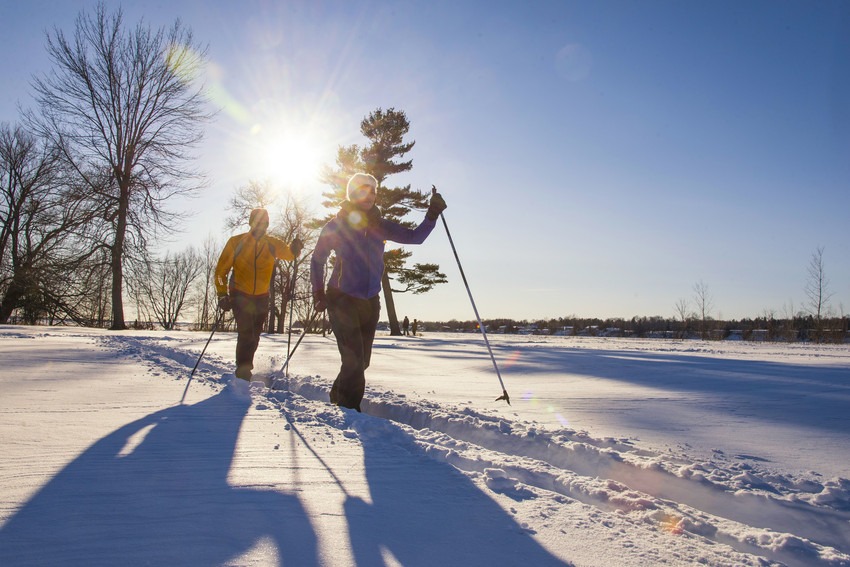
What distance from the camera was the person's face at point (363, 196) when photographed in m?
3.69

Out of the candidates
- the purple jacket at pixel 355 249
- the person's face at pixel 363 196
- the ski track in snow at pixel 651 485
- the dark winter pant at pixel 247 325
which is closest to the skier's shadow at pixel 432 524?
the ski track in snow at pixel 651 485

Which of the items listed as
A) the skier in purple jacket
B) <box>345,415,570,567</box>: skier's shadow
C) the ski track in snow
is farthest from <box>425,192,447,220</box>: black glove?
<box>345,415,570,567</box>: skier's shadow

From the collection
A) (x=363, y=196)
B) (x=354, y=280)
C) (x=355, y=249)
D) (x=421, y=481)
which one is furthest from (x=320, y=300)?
(x=421, y=481)

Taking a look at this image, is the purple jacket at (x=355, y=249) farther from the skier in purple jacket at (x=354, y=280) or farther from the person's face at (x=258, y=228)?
the person's face at (x=258, y=228)

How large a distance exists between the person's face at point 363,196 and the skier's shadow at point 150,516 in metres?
2.04

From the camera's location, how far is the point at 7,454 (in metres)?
2.00

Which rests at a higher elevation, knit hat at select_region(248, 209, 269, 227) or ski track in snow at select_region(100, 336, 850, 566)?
knit hat at select_region(248, 209, 269, 227)

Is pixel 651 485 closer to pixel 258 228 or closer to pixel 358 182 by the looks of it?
pixel 358 182

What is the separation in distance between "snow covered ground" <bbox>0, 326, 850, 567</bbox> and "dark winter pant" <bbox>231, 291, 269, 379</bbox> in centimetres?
153

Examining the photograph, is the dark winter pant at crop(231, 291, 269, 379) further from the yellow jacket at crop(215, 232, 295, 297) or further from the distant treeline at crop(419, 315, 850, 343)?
the distant treeline at crop(419, 315, 850, 343)

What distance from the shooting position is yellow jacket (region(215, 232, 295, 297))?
18.1 feet

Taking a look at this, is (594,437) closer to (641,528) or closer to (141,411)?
(641,528)

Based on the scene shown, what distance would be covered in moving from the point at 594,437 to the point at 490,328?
44506 millimetres

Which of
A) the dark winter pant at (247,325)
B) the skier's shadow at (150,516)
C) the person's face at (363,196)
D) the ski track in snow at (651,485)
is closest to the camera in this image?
the skier's shadow at (150,516)
